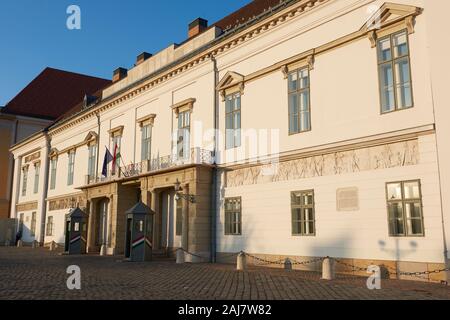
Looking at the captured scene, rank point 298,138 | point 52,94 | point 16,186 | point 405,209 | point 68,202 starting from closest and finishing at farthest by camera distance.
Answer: point 405,209, point 298,138, point 68,202, point 16,186, point 52,94

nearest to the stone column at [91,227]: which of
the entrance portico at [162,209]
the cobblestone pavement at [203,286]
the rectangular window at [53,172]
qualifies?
the entrance portico at [162,209]

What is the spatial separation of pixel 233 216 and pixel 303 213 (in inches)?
166

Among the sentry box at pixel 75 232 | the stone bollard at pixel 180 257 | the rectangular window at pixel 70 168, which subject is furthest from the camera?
the rectangular window at pixel 70 168

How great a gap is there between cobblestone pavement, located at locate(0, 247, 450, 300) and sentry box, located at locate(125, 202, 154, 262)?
17.3 feet

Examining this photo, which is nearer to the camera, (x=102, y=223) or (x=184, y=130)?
(x=184, y=130)

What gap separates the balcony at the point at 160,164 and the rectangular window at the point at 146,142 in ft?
1.99

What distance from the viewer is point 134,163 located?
2791cm

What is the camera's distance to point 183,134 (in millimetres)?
24094

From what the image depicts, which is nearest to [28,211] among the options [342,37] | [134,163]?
[134,163]

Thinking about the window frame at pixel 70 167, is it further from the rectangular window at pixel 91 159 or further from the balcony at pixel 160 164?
the balcony at pixel 160 164

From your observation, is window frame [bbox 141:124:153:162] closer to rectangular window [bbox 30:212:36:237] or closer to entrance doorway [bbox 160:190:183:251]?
entrance doorway [bbox 160:190:183:251]

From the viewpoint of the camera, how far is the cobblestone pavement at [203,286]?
10328 millimetres

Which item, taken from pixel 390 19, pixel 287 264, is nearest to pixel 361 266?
pixel 287 264

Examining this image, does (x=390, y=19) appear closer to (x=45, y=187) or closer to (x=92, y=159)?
(x=92, y=159)
